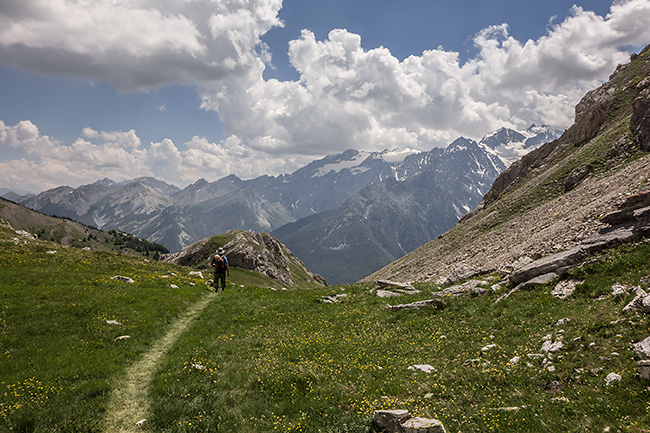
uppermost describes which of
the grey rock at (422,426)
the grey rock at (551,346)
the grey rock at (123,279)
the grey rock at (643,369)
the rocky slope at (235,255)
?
the grey rock at (643,369)

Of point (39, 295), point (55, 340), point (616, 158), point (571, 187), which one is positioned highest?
point (616, 158)

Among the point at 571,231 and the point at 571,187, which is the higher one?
the point at 571,187

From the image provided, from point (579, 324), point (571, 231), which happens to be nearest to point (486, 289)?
point (579, 324)

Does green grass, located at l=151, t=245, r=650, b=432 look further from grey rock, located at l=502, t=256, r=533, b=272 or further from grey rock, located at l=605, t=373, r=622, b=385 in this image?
grey rock, located at l=502, t=256, r=533, b=272

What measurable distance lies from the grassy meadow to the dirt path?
0.38 m

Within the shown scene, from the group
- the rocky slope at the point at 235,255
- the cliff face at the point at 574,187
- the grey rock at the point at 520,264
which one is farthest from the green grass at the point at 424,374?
the rocky slope at the point at 235,255

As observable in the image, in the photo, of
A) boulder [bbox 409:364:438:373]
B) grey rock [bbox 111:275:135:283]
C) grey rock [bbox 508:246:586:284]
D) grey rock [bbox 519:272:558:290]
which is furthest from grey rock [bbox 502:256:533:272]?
grey rock [bbox 111:275:135:283]

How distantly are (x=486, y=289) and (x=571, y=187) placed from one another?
54.9 meters

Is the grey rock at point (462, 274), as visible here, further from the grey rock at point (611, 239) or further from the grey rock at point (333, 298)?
the grey rock at point (333, 298)

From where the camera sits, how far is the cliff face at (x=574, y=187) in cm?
3309

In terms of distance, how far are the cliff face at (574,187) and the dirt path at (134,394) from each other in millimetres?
29419

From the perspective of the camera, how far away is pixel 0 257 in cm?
2730

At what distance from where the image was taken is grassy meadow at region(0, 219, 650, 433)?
10.5m

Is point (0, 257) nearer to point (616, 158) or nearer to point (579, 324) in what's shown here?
point (579, 324)
